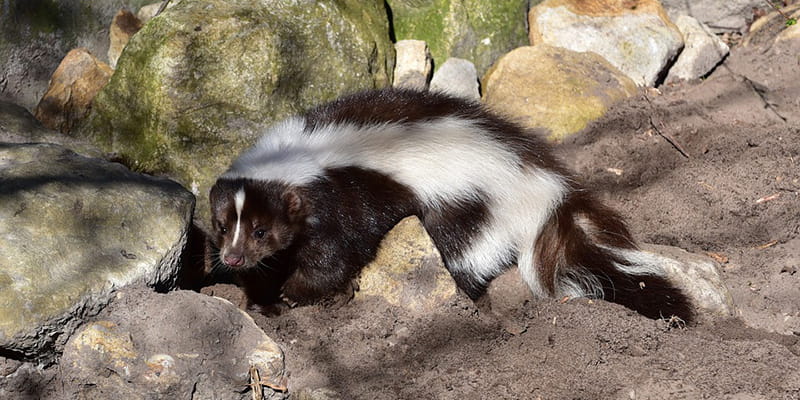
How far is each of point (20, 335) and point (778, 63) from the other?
6.17 m

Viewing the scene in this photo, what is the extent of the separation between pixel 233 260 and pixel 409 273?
3.18 feet

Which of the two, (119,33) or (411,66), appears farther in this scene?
(411,66)

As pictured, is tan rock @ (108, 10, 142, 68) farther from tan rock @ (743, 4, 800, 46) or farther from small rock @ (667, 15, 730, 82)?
tan rock @ (743, 4, 800, 46)

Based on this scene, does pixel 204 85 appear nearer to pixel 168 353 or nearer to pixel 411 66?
pixel 411 66

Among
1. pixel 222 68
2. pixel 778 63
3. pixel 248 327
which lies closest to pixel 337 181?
pixel 248 327

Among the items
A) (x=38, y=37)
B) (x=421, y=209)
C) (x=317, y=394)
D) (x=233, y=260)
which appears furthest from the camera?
(x=38, y=37)

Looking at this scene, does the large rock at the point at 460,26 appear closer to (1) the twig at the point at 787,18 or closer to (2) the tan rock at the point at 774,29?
(2) the tan rock at the point at 774,29

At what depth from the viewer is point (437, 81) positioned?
6.59 metres

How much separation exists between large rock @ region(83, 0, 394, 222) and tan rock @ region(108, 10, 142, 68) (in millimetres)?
693

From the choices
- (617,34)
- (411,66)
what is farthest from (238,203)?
(617,34)

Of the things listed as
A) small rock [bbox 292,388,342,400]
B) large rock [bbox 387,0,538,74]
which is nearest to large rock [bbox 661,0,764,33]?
large rock [bbox 387,0,538,74]

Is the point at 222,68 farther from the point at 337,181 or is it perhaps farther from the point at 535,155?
the point at 535,155

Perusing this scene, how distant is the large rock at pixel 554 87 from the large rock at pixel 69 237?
3082 millimetres

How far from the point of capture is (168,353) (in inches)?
139
